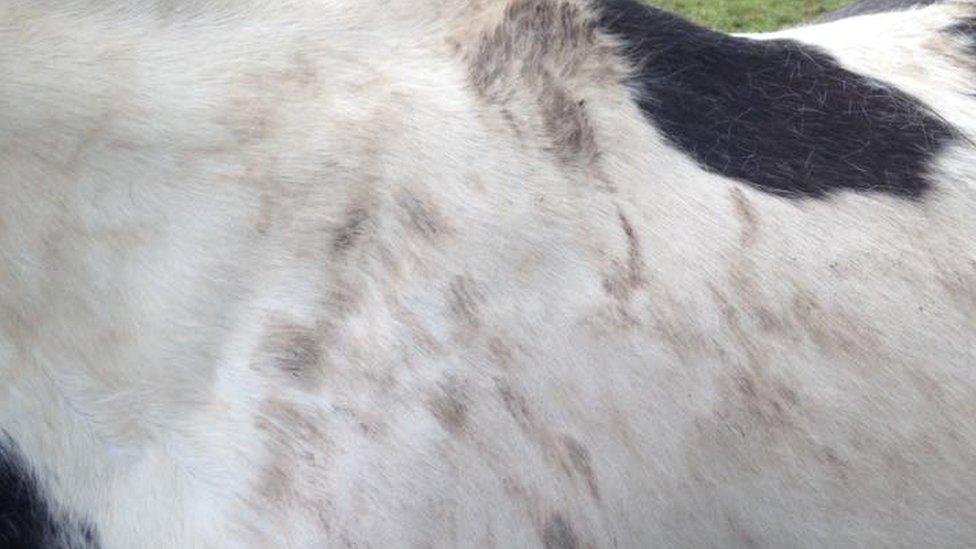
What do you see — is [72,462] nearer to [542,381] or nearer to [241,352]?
[241,352]

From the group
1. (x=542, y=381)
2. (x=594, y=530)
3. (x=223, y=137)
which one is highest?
(x=223, y=137)

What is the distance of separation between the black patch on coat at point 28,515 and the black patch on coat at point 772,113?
2.08 feet

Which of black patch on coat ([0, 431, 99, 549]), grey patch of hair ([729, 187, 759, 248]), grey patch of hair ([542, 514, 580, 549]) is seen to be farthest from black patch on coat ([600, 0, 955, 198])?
black patch on coat ([0, 431, 99, 549])

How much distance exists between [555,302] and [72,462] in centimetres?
44

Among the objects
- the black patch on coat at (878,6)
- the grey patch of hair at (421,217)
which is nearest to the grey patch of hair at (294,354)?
the grey patch of hair at (421,217)

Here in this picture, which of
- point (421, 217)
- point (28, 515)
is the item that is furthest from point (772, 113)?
point (28, 515)

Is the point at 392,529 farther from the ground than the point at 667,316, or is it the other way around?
the point at 667,316

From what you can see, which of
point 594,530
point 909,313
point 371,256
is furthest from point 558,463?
point 909,313

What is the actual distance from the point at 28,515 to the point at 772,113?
0.77 meters

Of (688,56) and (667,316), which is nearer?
(667,316)

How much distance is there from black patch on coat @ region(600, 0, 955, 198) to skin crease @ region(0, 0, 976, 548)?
28 millimetres

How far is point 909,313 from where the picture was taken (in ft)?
3.55

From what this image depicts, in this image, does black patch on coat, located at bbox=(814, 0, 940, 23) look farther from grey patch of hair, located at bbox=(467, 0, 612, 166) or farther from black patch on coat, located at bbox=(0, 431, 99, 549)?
black patch on coat, located at bbox=(0, 431, 99, 549)

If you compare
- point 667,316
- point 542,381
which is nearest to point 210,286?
point 542,381
